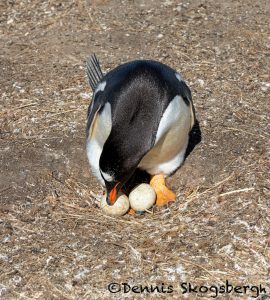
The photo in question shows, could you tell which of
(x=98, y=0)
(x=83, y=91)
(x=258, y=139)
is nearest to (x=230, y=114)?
(x=258, y=139)

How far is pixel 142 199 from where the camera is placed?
20.6 feet

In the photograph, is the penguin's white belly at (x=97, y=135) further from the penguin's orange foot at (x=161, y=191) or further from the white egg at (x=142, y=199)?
the penguin's orange foot at (x=161, y=191)

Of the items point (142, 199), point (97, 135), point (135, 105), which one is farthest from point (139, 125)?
point (142, 199)

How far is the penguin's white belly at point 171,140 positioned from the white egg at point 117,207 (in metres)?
0.41

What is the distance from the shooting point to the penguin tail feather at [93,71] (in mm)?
7449

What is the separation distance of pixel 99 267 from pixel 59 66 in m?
3.30

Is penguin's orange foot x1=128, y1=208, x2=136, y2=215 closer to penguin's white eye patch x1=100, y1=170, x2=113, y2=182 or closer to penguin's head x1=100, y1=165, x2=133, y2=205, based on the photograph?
penguin's head x1=100, y1=165, x2=133, y2=205

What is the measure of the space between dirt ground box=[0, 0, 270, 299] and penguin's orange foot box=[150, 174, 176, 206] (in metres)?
0.09

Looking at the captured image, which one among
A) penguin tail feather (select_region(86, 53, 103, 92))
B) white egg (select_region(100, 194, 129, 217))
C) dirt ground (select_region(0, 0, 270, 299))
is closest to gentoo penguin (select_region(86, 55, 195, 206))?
white egg (select_region(100, 194, 129, 217))

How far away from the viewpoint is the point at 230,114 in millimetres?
7223

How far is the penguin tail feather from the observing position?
24.4 ft

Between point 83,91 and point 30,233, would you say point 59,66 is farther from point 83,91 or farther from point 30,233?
point 30,233

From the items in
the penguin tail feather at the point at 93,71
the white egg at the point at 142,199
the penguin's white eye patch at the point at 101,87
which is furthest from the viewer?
the penguin tail feather at the point at 93,71

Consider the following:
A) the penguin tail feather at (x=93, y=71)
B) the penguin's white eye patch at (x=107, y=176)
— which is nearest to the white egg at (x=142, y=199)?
A: the penguin's white eye patch at (x=107, y=176)
